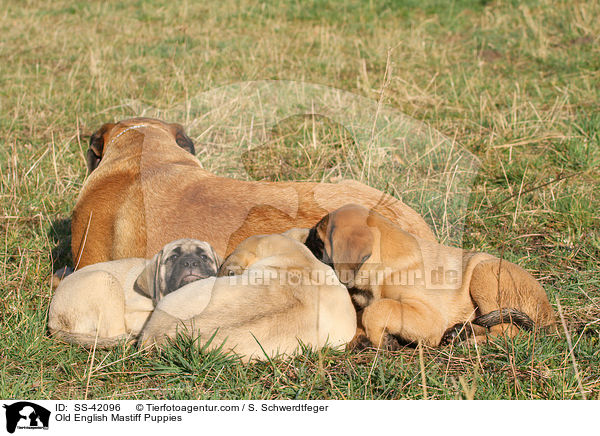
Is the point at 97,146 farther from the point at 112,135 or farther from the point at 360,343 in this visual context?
the point at 360,343

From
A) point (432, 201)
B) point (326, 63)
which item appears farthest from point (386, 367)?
point (326, 63)

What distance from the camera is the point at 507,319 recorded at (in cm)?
356

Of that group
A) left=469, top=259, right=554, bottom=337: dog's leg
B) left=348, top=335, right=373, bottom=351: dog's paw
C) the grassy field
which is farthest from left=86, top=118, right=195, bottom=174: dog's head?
left=469, top=259, right=554, bottom=337: dog's leg

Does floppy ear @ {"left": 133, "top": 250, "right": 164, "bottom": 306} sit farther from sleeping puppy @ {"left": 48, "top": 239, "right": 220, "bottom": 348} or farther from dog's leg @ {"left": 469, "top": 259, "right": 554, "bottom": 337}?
dog's leg @ {"left": 469, "top": 259, "right": 554, "bottom": 337}

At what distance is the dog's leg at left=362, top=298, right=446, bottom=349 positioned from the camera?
3.45 meters

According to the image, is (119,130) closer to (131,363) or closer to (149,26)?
(131,363)

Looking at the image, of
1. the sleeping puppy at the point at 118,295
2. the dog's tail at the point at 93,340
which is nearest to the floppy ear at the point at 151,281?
the sleeping puppy at the point at 118,295

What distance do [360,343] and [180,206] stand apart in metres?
1.54

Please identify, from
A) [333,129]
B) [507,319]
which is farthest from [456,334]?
[333,129]

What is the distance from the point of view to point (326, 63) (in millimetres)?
9039

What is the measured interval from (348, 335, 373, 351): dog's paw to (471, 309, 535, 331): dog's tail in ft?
2.26

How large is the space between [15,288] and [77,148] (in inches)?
104
